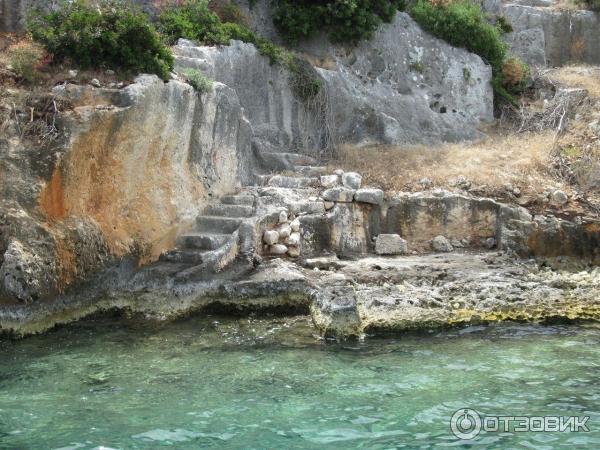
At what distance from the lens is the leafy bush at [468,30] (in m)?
18.9

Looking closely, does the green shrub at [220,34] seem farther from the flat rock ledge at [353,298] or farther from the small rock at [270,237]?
the flat rock ledge at [353,298]

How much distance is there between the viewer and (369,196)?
12.6 meters

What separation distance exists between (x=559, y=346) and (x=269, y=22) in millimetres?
11552

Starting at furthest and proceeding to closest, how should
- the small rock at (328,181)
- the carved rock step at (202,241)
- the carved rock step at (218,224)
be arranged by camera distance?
the small rock at (328,181)
the carved rock step at (218,224)
the carved rock step at (202,241)

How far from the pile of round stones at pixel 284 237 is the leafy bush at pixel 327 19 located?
266 inches

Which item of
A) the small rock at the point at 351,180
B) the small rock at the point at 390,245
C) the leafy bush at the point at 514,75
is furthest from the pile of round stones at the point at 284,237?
the leafy bush at the point at 514,75

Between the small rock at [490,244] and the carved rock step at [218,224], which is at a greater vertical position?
the carved rock step at [218,224]

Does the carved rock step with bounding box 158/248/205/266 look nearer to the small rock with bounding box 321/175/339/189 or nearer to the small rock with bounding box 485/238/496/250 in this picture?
the small rock with bounding box 321/175/339/189

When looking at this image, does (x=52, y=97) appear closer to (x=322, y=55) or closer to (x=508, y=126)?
(x=322, y=55)

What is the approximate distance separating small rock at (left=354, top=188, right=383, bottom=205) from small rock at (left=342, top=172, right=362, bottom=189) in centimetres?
28

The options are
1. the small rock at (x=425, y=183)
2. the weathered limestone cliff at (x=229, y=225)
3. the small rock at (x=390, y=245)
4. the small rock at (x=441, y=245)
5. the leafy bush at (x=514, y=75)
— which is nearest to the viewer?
the weathered limestone cliff at (x=229, y=225)

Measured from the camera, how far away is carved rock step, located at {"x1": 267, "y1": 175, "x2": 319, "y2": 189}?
43.0 feet

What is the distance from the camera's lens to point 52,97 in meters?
9.11

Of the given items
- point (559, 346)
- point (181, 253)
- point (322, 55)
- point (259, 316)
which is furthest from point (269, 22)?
point (559, 346)
